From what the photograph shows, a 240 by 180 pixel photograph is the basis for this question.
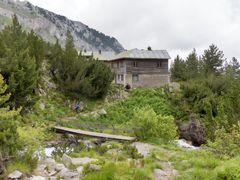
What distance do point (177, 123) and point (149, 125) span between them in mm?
13941

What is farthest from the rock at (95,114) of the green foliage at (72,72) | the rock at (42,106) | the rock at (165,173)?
the rock at (165,173)

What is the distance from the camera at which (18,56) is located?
19234 mm

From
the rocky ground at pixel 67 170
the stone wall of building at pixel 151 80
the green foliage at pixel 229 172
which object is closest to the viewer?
the green foliage at pixel 229 172

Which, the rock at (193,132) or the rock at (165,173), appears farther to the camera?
the rock at (193,132)

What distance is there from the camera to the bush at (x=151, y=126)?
56.2 feet

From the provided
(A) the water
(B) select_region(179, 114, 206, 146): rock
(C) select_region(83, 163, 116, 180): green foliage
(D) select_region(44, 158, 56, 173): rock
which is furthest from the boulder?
(B) select_region(179, 114, 206, 146): rock

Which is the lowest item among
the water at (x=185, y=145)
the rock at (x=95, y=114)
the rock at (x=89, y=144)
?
the water at (x=185, y=145)

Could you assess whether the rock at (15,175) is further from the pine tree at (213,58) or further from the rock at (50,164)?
the pine tree at (213,58)

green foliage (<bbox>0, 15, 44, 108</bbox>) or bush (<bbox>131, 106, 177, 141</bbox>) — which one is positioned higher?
green foliage (<bbox>0, 15, 44, 108</bbox>)

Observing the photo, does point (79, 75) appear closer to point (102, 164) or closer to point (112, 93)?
point (112, 93)

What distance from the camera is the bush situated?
17.1 metres

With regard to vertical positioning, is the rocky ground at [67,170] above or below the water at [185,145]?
above

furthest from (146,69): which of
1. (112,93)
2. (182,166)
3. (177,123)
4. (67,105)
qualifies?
(182,166)

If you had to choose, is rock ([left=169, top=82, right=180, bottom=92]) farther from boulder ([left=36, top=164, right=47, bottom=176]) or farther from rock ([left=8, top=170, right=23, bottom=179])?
rock ([left=8, top=170, right=23, bottom=179])
